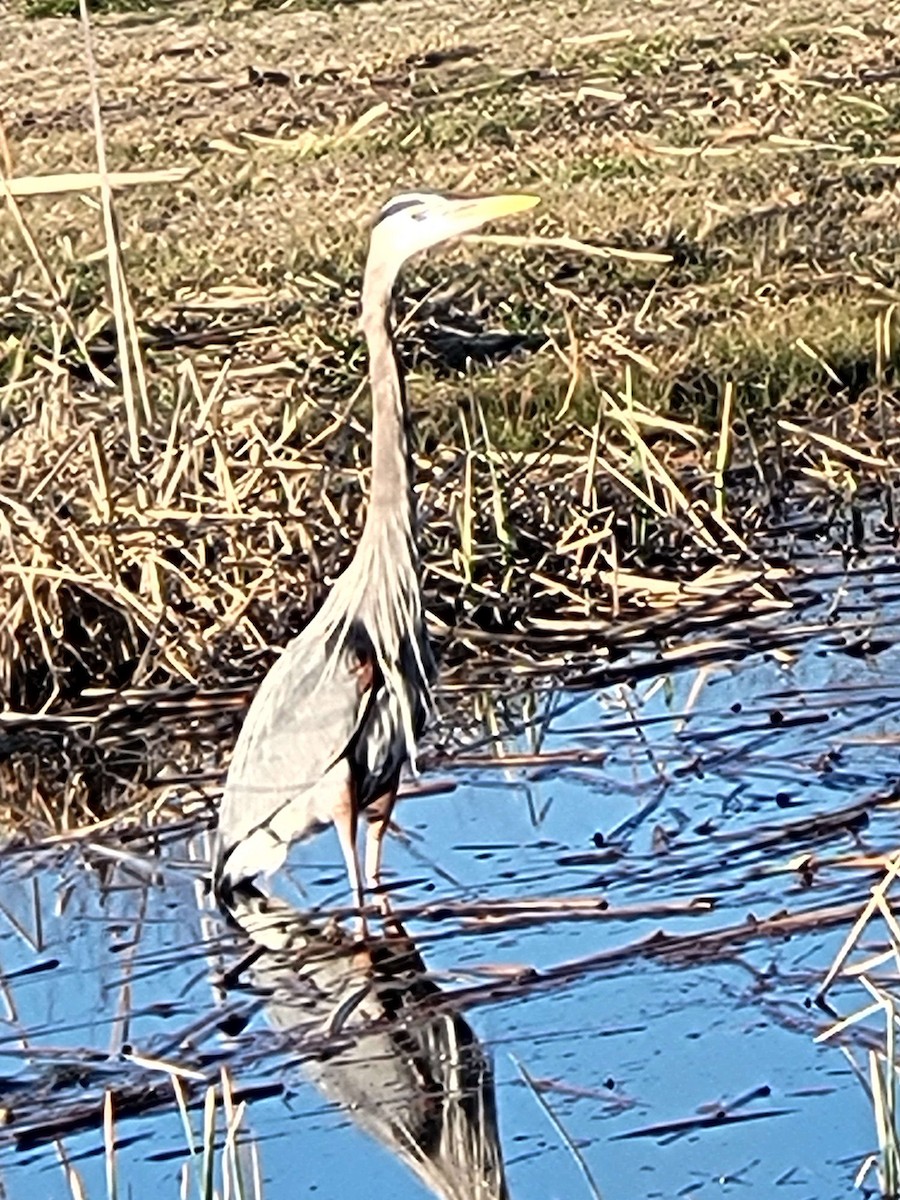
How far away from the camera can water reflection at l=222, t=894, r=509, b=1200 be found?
17.4ft

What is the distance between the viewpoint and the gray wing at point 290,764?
672 cm

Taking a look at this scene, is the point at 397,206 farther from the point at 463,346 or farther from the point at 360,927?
the point at 463,346

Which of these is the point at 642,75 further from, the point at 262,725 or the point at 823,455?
the point at 262,725

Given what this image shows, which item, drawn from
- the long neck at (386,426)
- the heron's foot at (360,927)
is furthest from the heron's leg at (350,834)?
the long neck at (386,426)

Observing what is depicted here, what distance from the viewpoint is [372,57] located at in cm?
2330

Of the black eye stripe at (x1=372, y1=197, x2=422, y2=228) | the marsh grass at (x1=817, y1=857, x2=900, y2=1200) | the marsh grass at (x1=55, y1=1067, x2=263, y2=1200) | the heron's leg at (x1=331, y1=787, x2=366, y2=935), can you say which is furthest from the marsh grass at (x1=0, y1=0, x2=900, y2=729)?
the marsh grass at (x1=55, y1=1067, x2=263, y2=1200)

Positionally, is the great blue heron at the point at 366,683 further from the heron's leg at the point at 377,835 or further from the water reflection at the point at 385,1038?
the water reflection at the point at 385,1038

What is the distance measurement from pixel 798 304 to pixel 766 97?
6.34m

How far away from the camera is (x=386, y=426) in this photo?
6.89m

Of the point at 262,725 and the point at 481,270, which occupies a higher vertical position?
the point at 262,725

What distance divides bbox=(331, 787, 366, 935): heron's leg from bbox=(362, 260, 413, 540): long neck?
0.64 meters

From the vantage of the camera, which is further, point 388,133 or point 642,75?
point 642,75

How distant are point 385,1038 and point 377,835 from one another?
91 centimetres

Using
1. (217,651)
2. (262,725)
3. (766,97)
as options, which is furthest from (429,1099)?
(766,97)
